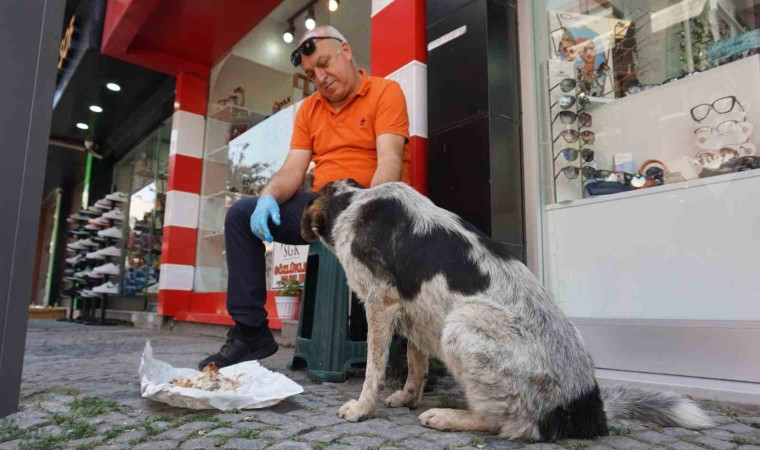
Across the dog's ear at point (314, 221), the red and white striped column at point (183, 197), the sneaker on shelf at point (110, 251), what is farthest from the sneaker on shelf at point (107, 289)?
the dog's ear at point (314, 221)

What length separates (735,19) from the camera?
280 cm

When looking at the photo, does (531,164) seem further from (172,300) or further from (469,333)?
(172,300)

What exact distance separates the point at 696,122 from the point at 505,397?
2.25 metres

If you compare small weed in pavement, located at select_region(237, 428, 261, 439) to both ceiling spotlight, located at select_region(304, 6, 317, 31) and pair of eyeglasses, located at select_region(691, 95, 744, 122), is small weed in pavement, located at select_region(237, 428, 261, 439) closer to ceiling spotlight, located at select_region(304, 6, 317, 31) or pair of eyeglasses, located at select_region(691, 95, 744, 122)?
pair of eyeglasses, located at select_region(691, 95, 744, 122)

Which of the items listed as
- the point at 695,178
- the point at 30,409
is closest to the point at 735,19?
the point at 695,178

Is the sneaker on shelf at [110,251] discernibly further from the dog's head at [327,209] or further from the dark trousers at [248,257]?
the dog's head at [327,209]

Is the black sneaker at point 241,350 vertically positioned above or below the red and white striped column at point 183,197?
below

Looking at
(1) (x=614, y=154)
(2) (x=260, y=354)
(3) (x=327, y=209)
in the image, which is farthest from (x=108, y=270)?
Result: (1) (x=614, y=154)

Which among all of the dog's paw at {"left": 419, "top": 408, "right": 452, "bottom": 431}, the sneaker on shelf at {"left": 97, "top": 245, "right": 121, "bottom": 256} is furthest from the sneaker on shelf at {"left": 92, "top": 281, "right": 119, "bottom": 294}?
the dog's paw at {"left": 419, "top": 408, "right": 452, "bottom": 431}

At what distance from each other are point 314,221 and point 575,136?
6.61ft

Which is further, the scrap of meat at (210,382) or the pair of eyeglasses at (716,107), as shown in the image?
the pair of eyeglasses at (716,107)

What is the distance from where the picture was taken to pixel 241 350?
9.23 feet

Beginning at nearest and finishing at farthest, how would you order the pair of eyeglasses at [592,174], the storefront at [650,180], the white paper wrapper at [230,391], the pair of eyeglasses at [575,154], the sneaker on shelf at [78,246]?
the white paper wrapper at [230,391], the storefront at [650,180], the pair of eyeglasses at [592,174], the pair of eyeglasses at [575,154], the sneaker on shelf at [78,246]

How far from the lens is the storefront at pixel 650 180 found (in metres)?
2.55
